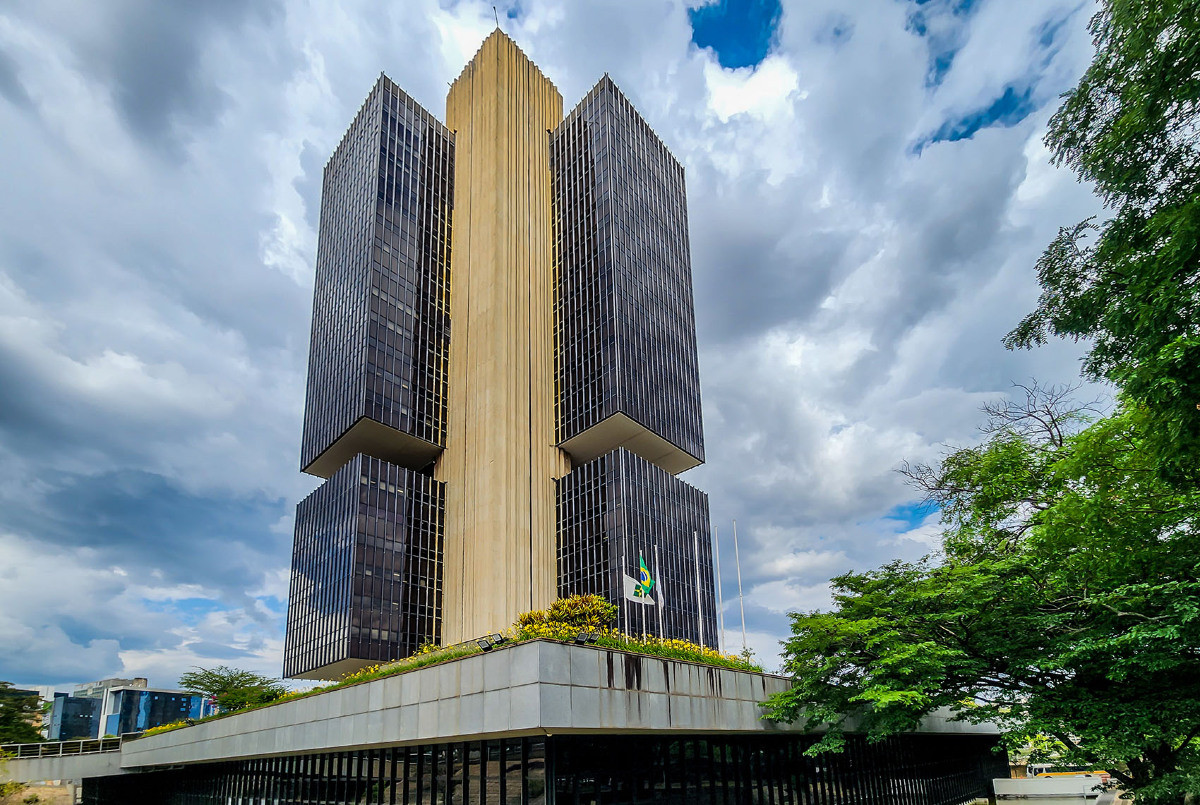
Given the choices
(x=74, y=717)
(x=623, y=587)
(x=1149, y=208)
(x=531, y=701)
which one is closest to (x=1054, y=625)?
(x=1149, y=208)

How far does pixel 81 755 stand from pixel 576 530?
34.6 metres

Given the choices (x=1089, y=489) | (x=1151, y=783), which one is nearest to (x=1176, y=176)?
(x=1089, y=489)

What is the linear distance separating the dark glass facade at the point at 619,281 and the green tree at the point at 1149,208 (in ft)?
139

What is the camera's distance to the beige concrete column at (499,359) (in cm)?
5428

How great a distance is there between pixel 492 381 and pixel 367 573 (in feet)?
57.4

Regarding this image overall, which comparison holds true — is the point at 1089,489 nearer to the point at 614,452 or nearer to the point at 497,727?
the point at 497,727

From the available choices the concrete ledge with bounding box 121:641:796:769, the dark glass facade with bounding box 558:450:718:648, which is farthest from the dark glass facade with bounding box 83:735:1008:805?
the dark glass facade with bounding box 558:450:718:648

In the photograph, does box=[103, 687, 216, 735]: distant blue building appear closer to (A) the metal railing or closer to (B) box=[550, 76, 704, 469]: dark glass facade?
(A) the metal railing

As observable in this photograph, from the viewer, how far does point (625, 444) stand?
64.0 m

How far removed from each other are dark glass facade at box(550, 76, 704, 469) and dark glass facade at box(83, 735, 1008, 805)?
3280 cm

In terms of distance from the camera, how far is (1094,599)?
19234mm

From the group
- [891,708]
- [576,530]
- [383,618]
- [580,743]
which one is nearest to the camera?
[580,743]

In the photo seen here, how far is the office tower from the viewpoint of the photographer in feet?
183

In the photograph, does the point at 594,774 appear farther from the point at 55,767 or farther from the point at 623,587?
the point at 55,767
